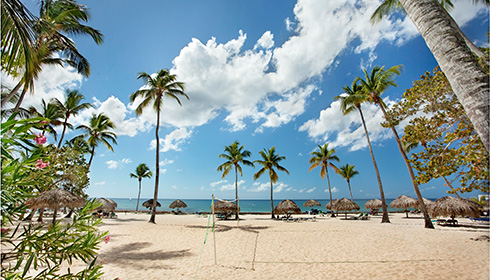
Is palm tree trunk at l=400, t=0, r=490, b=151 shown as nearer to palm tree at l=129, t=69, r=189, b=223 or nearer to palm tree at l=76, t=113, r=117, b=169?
palm tree at l=129, t=69, r=189, b=223

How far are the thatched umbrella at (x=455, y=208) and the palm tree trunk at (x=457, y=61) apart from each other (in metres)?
16.6

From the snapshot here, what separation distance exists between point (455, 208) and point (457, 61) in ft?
55.2

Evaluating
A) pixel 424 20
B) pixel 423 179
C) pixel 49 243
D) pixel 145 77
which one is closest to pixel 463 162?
pixel 423 179

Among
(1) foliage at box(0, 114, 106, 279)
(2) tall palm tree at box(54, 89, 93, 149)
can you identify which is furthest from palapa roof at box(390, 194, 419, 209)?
(2) tall palm tree at box(54, 89, 93, 149)

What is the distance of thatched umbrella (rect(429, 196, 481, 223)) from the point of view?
43.6ft

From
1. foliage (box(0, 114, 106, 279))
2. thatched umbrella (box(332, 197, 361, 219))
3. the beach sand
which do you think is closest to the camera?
foliage (box(0, 114, 106, 279))

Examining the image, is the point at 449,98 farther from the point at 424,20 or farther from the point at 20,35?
the point at 20,35

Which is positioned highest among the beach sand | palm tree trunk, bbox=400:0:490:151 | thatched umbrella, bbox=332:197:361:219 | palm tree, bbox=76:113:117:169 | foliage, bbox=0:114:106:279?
palm tree, bbox=76:113:117:169

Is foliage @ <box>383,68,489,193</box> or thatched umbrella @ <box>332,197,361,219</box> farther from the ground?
foliage @ <box>383,68,489,193</box>

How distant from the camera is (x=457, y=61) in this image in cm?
234

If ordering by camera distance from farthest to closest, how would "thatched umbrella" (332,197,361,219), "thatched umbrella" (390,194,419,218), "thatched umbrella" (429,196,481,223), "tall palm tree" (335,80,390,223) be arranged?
"thatched umbrella" (332,197,361,219)
"thatched umbrella" (390,194,419,218)
"tall palm tree" (335,80,390,223)
"thatched umbrella" (429,196,481,223)

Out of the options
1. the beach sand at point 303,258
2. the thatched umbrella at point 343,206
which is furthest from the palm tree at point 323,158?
the beach sand at point 303,258

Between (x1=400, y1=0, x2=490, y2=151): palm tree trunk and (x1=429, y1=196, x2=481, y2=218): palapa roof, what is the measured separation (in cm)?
1657

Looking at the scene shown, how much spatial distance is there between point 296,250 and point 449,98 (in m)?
6.89
